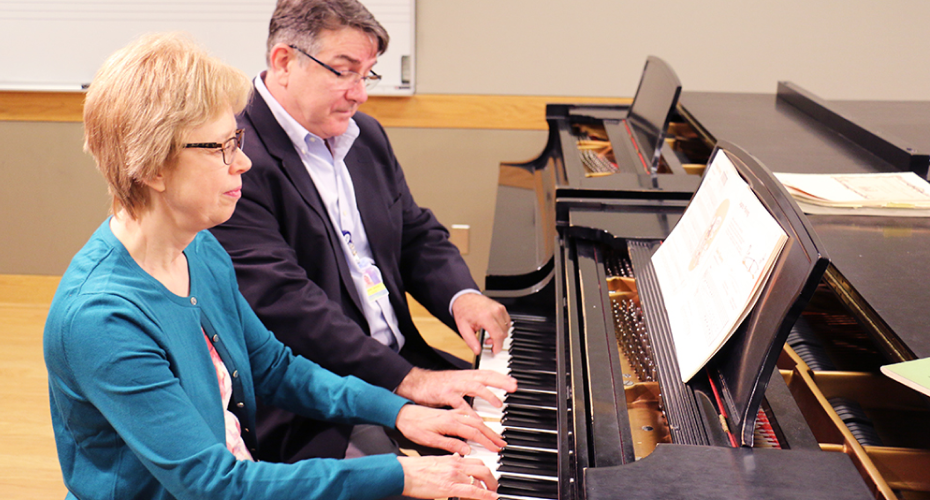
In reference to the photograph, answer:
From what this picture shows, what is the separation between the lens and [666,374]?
1.05 metres

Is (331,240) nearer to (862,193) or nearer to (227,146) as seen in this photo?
(227,146)

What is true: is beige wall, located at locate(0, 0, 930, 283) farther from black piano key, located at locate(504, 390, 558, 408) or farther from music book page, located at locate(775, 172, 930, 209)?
black piano key, located at locate(504, 390, 558, 408)

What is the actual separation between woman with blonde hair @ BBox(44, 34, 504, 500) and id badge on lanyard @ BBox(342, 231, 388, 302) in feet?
2.06

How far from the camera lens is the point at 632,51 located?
10.1 ft

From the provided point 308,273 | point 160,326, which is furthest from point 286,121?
point 160,326

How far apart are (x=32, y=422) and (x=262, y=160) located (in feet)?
5.36

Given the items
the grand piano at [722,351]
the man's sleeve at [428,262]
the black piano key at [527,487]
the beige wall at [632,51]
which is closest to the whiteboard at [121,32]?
the beige wall at [632,51]

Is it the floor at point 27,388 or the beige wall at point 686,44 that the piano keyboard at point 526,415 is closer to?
the floor at point 27,388

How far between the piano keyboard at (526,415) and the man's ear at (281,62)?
786 millimetres

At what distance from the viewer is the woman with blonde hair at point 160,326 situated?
0.93 metres

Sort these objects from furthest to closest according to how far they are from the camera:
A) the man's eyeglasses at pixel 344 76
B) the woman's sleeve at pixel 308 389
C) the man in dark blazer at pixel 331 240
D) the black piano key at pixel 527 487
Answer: the man's eyeglasses at pixel 344 76 → the man in dark blazer at pixel 331 240 → the woman's sleeve at pixel 308 389 → the black piano key at pixel 527 487

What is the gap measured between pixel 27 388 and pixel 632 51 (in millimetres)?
2844

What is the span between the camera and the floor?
223 centimetres

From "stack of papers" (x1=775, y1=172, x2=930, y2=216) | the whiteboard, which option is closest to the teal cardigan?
"stack of papers" (x1=775, y1=172, x2=930, y2=216)
